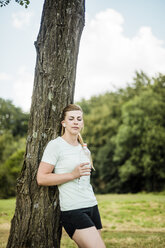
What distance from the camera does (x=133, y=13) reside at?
14.2 m

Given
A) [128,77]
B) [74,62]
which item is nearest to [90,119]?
[128,77]

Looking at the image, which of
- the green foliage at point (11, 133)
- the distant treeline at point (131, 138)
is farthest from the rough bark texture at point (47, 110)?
the distant treeline at point (131, 138)

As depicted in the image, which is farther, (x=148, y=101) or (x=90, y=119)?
(x=90, y=119)

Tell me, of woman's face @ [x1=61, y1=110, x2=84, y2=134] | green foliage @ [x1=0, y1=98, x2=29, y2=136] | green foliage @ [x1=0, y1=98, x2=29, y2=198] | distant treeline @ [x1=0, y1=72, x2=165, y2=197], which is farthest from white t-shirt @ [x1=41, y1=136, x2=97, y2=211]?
distant treeline @ [x1=0, y1=72, x2=165, y2=197]

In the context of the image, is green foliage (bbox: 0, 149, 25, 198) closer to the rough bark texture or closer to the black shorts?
the rough bark texture

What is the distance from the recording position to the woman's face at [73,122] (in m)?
Result: 3.14

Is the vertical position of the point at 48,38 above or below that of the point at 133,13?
below

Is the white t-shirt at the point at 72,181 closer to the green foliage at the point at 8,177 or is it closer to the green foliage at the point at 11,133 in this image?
the green foliage at the point at 8,177

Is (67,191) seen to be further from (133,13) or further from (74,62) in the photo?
(133,13)

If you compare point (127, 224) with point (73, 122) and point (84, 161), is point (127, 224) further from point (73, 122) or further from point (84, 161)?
point (73, 122)

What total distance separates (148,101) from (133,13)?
12.9m

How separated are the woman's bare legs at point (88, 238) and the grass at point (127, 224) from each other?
226 cm

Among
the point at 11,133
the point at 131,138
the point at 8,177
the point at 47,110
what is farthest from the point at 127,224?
the point at 131,138

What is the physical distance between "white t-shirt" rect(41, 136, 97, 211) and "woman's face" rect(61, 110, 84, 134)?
206 mm
